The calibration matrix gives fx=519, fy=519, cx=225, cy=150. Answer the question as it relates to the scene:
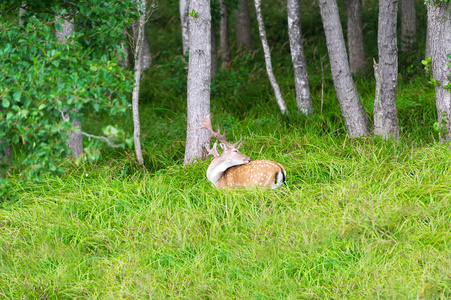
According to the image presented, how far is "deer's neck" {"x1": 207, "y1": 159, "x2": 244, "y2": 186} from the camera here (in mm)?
5945

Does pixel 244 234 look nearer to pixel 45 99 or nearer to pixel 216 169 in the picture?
pixel 216 169

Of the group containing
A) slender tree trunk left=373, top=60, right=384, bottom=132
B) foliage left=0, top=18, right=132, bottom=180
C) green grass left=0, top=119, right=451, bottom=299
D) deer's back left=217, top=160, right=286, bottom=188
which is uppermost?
foliage left=0, top=18, right=132, bottom=180

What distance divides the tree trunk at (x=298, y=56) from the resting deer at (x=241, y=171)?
2609mm

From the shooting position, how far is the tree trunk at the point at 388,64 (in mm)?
7203

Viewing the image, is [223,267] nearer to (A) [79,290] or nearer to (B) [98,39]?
(A) [79,290]

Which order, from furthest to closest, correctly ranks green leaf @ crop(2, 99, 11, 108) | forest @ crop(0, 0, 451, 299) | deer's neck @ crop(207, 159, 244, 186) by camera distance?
deer's neck @ crop(207, 159, 244, 186) → forest @ crop(0, 0, 451, 299) → green leaf @ crop(2, 99, 11, 108)

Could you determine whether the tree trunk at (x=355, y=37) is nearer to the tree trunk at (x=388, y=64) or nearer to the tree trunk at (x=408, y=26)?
the tree trunk at (x=408, y=26)

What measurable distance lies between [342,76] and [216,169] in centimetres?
275

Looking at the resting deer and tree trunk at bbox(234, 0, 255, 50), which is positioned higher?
tree trunk at bbox(234, 0, 255, 50)

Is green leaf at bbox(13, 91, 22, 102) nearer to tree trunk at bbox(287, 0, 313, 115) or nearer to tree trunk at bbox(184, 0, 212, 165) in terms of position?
tree trunk at bbox(184, 0, 212, 165)

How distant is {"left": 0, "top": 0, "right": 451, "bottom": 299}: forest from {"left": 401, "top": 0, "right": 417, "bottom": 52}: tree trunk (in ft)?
8.13

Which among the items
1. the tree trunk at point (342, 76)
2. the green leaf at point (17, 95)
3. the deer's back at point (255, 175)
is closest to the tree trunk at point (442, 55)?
the tree trunk at point (342, 76)

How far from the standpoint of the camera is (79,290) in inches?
184

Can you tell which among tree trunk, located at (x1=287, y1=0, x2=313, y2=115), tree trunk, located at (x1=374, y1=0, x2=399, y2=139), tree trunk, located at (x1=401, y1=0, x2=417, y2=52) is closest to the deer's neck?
tree trunk, located at (x1=374, y1=0, x2=399, y2=139)
